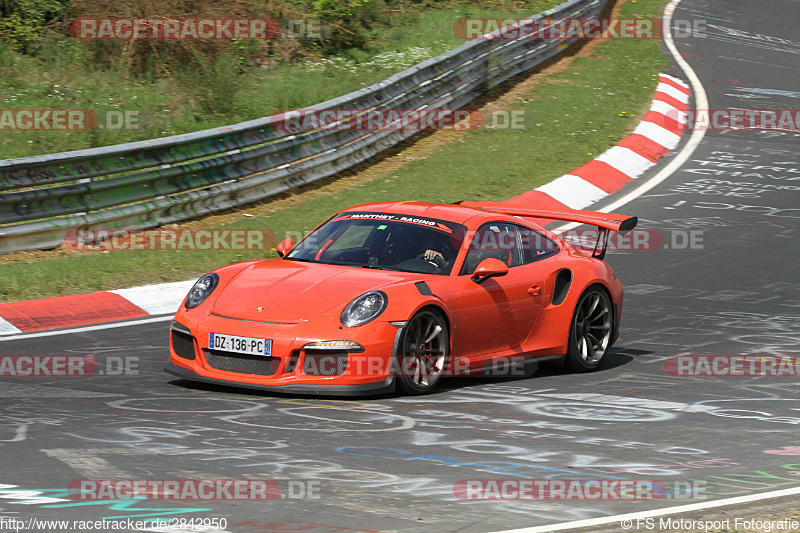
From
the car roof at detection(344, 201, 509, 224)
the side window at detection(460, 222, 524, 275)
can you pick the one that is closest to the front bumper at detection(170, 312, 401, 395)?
the side window at detection(460, 222, 524, 275)

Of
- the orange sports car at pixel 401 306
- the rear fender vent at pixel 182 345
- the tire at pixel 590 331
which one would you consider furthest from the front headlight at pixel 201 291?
the tire at pixel 590 331

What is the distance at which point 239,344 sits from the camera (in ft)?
23.2

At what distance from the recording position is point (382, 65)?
18734mm

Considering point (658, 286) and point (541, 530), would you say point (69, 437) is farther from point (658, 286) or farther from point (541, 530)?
point (658, 286)

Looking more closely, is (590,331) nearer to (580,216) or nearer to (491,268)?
(580,216)

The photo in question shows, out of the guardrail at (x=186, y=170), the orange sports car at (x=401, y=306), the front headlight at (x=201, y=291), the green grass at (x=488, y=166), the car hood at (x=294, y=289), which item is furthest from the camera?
the guardrail at (x=186, y=170)

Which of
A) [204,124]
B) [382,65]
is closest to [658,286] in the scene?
[204,124]

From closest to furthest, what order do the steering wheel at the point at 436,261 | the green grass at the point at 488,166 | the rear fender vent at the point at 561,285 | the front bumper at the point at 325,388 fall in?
the front bumper at the point at 325,388 < the steering wheel at the point at 436,261 < the rear fender vent at the point at 561,285 < the green grass at the point at 488,166

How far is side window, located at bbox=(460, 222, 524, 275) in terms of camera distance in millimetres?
8078

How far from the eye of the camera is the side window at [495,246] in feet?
26.5

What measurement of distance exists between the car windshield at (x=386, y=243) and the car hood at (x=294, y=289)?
227mm

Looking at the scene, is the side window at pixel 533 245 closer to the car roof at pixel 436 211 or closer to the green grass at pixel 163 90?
the car roof at pixel 436 211

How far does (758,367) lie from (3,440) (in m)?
5.54

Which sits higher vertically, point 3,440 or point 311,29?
point 311,29
